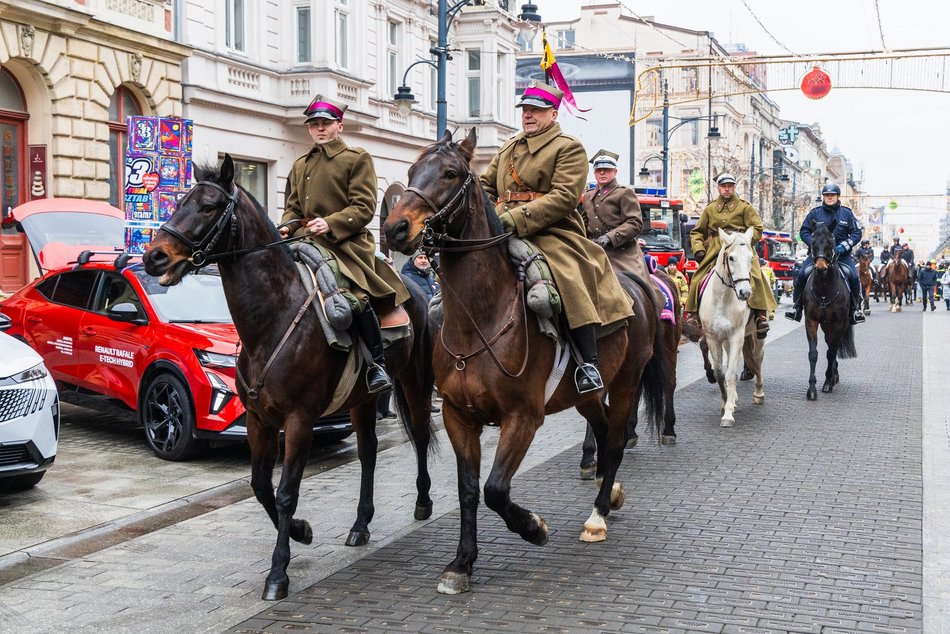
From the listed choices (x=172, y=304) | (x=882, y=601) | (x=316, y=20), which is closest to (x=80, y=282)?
(x=172, y=304)

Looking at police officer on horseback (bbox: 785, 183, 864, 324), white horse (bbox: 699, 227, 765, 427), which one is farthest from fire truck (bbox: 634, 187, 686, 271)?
white horse (bbox: 699, 227, 765, 427)

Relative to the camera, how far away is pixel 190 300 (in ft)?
35.1

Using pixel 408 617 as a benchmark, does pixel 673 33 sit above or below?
above

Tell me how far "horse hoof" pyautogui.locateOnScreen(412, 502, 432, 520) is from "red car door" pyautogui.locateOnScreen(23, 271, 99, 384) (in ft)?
16.4

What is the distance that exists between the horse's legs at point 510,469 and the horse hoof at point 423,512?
55.7 inches

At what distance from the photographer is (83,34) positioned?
1955 cm

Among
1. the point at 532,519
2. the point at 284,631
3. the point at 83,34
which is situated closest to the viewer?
the point at 284,631

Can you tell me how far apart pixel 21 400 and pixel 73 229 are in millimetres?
6437

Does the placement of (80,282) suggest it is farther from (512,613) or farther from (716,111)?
(716,111)

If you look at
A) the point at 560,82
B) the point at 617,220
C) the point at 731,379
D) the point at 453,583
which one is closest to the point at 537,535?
the point at 453,583

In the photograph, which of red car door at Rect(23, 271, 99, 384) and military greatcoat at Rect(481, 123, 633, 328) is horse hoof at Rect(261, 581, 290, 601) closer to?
military greatcoat at Rect(481, 123, 633, 328)

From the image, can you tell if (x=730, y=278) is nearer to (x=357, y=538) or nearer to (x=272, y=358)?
(x=357, y=538)

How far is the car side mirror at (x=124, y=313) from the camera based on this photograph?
10117 millimetres

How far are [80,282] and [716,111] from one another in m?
82.4
